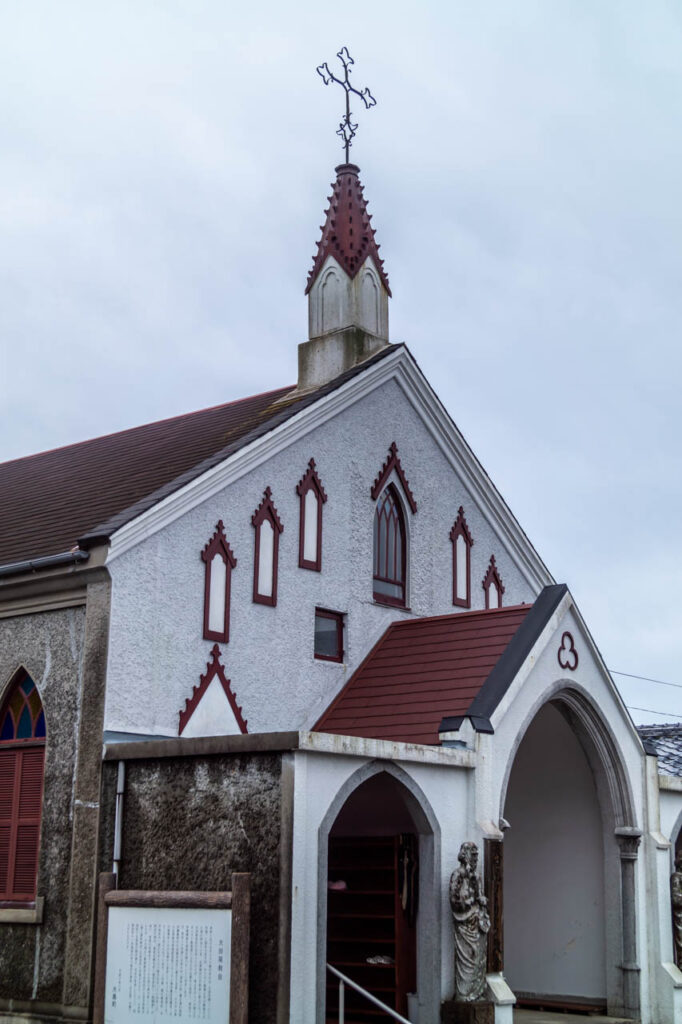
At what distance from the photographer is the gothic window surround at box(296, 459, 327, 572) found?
18.0 meters

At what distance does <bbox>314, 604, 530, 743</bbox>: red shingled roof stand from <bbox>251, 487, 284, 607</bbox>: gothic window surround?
5.70ft

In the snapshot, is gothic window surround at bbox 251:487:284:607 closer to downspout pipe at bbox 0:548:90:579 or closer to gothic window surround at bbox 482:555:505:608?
downspout pipe at bbox 0:548:90:579

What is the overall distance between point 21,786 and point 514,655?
231 inches

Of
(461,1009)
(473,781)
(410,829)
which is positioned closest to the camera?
(461,1009)

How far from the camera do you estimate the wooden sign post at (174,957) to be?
1228cm

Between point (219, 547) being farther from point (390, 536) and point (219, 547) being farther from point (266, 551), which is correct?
point (390, 536)

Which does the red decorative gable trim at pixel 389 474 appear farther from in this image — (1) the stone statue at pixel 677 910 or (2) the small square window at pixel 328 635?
(1) the stone statue at pixel 677 910

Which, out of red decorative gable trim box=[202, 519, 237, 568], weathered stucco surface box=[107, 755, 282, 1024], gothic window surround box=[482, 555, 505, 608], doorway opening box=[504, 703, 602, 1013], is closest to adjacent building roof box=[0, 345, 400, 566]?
red decorative gable trim box=[202, 519, 237, 568]

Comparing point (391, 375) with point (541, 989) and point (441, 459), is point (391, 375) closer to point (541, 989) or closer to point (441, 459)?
point (441, 459)

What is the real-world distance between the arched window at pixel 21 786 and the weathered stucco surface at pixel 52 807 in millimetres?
283

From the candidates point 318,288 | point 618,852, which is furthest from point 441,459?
point 618,852

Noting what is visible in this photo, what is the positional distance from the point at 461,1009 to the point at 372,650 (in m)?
5.92

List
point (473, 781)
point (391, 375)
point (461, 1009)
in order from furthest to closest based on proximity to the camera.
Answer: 1. point (391, 375)
2. point (473, 781)
3. point (461, 1009)

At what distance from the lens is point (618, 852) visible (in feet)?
56.7
